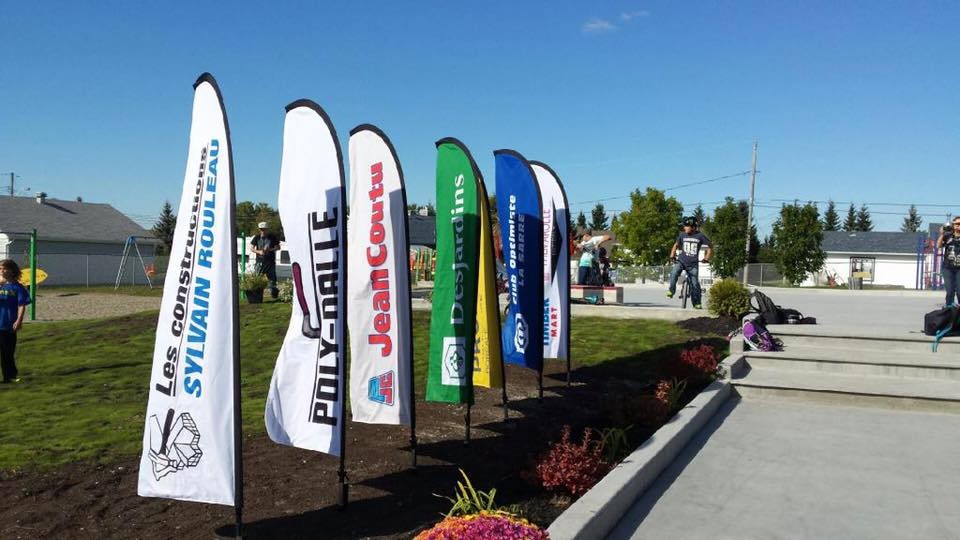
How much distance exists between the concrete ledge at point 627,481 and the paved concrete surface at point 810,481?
0.09 m

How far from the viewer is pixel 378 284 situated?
17.5ft

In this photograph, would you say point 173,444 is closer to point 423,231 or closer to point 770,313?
point 770,313

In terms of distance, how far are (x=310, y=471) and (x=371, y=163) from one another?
8.13 ft

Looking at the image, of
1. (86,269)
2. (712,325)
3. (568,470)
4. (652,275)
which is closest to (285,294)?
(712,325)

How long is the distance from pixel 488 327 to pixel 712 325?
7.54 meters

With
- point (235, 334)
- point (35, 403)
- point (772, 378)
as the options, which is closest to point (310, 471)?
point (235, 334)

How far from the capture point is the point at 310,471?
5.41 m

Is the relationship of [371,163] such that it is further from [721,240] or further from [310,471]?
[721,240]

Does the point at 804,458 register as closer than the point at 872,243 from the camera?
Yes

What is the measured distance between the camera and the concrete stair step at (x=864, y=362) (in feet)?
30.1

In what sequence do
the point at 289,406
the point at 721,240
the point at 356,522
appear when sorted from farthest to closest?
the point at 721,240 → the point at 289,406 → the point at 356,522

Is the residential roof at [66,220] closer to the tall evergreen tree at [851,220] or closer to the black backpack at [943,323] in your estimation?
the black backpack at [943,323]

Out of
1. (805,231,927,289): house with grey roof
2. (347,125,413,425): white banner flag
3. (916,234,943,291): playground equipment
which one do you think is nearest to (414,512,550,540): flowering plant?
(347,125,413,425): white banner flag

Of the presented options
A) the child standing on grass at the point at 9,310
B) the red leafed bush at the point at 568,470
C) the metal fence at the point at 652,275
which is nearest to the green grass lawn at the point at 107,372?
the child standing on grass at the point at 9,310
